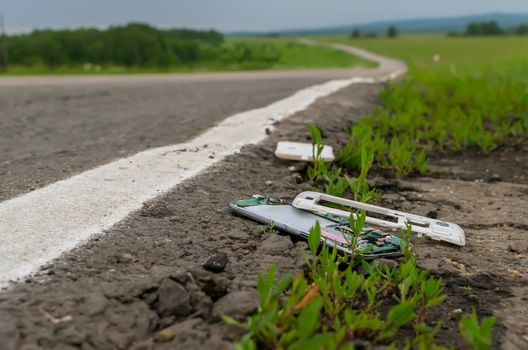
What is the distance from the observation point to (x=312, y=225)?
110 inches

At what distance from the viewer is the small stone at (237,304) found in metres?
1.95

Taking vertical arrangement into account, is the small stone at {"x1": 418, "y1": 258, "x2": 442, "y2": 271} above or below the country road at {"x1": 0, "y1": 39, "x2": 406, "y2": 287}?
below

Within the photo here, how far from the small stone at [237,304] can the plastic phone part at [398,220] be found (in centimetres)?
96

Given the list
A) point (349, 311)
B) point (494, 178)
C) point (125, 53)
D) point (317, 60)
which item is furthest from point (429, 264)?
point (317, 60)

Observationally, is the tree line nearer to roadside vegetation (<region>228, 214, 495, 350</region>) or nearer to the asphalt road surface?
the asphalt road surface

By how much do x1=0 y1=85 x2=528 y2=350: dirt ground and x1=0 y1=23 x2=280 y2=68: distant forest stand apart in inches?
827

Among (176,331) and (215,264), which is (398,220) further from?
(176,331)

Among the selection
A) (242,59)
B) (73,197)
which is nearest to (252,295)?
(73,197)

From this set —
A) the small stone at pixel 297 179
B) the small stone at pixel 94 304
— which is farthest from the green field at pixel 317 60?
the small stone at pixel 94 304

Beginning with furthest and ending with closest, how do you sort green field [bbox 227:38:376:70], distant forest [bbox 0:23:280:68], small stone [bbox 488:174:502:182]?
green field [bbox 227:38:376:70]
distant forest [bbox 0:23:280:68]
small stone [bbox 488:174:502:182]

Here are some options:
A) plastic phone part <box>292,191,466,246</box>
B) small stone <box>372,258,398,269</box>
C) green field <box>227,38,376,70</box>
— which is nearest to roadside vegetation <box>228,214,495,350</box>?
small stone <box>372,258,398,269</box>

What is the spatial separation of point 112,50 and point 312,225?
2672 centimetres

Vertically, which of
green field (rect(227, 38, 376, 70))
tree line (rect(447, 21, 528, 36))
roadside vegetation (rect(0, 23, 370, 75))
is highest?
tree line (rect(447, 21, 528, 36))

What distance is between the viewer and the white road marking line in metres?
2.21
